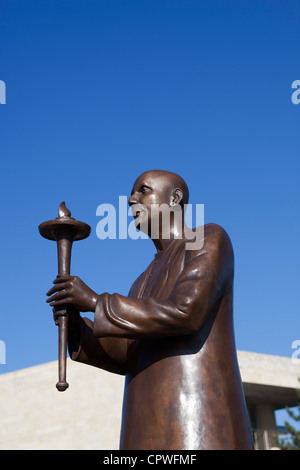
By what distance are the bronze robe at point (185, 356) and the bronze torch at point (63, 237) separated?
0.29 m

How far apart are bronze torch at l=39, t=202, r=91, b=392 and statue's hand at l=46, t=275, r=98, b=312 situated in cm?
13

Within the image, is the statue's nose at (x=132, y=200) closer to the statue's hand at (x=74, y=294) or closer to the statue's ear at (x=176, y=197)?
the statue's ear at (x=176, y=197)

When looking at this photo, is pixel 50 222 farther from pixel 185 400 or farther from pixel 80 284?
pixel 185 400

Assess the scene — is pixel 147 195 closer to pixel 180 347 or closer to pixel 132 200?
pixel 132 200

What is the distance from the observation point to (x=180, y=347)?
3887mm

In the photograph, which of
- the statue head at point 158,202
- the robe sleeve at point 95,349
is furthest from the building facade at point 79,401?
the statue head at point 158,202

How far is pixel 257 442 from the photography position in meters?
32.6

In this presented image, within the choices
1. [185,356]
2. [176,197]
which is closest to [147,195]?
[176,197]

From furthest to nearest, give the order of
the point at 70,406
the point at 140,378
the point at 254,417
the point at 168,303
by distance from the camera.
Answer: the point at 254,417 → the point at 70,406 → the point at 140,378 → the point at 168,303

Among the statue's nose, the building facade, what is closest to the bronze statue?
the statue's nose

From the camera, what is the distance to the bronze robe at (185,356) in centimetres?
369

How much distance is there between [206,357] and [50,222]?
1.25 m

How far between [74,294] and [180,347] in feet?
2.30
